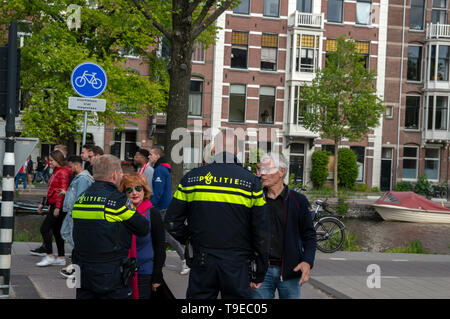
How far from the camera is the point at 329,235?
10930 millimetres

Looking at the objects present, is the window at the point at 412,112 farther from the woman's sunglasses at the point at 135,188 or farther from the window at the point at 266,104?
the woman's sunglasses at the point at 135,188

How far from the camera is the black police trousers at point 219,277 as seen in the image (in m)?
3.43

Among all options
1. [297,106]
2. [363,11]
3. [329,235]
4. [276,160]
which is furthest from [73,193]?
[363,11]

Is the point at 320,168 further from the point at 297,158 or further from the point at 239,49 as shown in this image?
the point at 239,49

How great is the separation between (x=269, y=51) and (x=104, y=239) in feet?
98.2

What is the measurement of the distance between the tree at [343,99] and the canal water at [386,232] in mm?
6281

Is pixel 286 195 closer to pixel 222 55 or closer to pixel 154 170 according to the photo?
pixel 154 170

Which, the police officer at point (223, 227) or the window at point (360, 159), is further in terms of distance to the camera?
the window at point (360, 159)

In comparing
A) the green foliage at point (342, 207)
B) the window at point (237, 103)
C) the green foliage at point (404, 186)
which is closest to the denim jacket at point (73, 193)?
the green foliage at point (342, 207)

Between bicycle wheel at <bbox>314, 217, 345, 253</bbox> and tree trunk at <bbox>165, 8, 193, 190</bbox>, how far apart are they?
12.1ft

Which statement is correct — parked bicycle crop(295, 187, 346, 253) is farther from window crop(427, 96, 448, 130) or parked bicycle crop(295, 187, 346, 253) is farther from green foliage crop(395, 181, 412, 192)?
window crop(427, 96, 448, 130)

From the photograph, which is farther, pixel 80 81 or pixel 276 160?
pixel 80 81

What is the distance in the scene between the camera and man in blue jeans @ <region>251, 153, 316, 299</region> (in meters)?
3.98

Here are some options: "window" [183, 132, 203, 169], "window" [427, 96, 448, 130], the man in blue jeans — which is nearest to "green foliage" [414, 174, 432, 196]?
"window" [427, 96, 448, 130]
